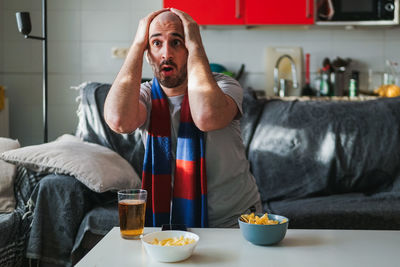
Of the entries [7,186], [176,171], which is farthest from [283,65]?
[176,171]

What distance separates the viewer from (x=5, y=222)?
1.94 m

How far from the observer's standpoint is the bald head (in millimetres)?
1564

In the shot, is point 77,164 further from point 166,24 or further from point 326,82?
point 326,82

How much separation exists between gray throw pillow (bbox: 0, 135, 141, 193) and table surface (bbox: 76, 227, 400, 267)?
35.8 inches

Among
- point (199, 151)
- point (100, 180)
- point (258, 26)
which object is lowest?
point (100, 180)

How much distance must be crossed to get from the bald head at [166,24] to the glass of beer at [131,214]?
2.03 ft

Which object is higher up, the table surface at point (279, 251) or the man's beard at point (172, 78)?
the man's beard at point (172, 78)

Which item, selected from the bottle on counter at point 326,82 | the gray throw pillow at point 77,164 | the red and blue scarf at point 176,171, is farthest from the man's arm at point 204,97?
the bottle on counter at point 326,82

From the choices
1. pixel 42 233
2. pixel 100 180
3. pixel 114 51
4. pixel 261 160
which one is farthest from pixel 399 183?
pixel 114 51

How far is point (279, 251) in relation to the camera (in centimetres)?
105

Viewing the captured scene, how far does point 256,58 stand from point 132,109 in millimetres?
2717

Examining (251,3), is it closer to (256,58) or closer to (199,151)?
(256,58)

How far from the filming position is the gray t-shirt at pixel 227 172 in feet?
5.05

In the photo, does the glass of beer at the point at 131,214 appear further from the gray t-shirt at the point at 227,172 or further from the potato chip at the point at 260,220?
the gray t-shirt at the point at 227,172
